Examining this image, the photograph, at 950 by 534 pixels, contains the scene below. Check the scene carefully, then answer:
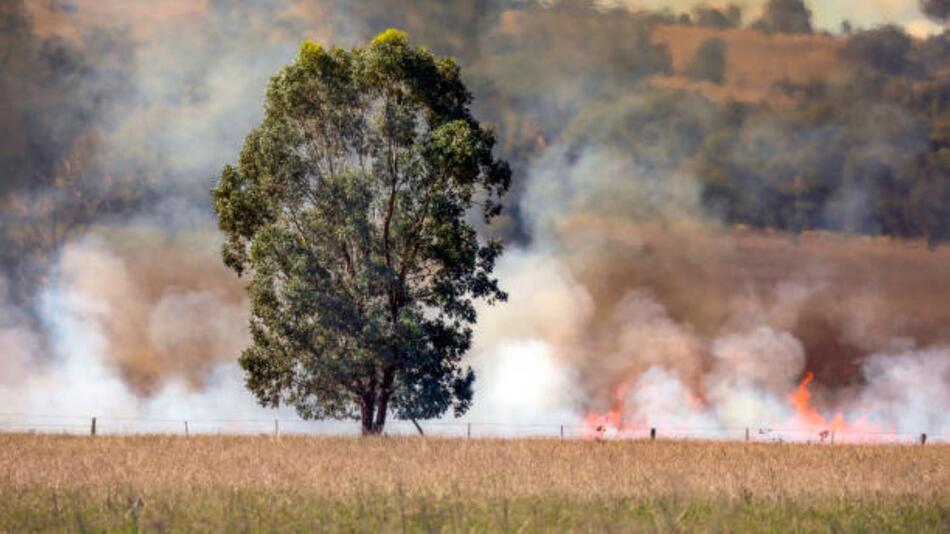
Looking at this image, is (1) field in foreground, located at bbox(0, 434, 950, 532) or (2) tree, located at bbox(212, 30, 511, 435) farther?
(2) tree, located at bbox(212, 30, 511, 435)

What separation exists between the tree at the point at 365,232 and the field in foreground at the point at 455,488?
430cm

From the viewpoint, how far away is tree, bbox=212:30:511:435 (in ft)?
157

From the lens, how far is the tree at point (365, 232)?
47.9m

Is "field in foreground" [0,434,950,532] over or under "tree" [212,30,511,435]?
under

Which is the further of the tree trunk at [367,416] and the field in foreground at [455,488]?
the tree trunk at [367,416]

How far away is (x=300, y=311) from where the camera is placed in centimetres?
4797

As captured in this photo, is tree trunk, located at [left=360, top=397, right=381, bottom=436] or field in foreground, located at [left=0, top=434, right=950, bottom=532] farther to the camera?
tree trunk, located at [left=360, top=397, right=381, bottom=436]

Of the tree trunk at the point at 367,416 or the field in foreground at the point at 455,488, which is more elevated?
the tree trunk at the point at 367,416

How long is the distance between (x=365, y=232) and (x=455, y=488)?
914 inches

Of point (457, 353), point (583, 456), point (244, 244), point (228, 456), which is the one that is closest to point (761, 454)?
point (583, 456)

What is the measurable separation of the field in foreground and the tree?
4299 millimetres

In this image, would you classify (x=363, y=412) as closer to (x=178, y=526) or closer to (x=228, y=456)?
(x=228, y=456)

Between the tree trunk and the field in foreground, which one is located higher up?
the tree trunk

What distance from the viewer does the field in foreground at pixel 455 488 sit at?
22.9 metres
